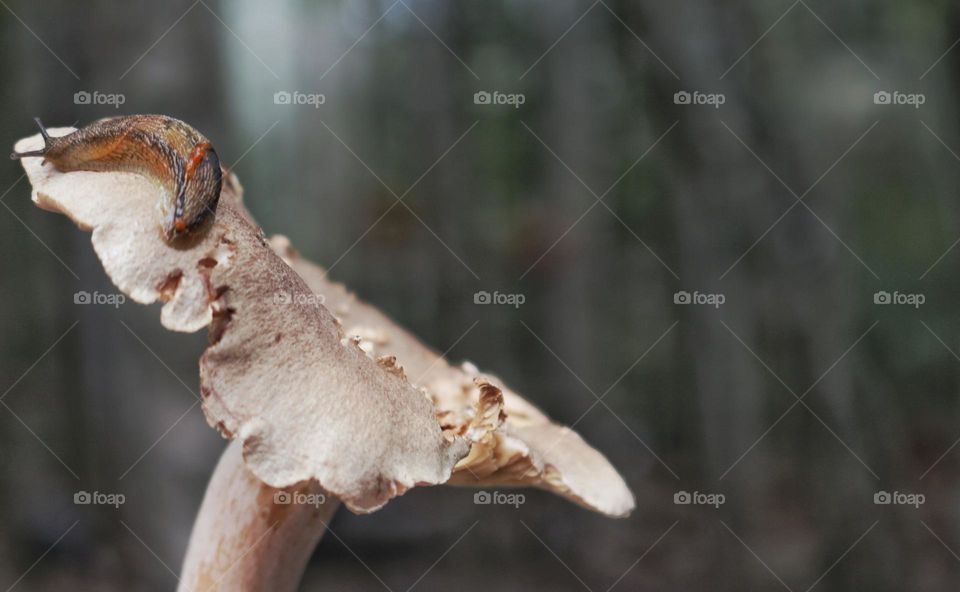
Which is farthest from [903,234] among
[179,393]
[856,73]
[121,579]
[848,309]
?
[121,579]

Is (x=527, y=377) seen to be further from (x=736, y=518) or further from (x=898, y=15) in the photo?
(x=898, y=15)
